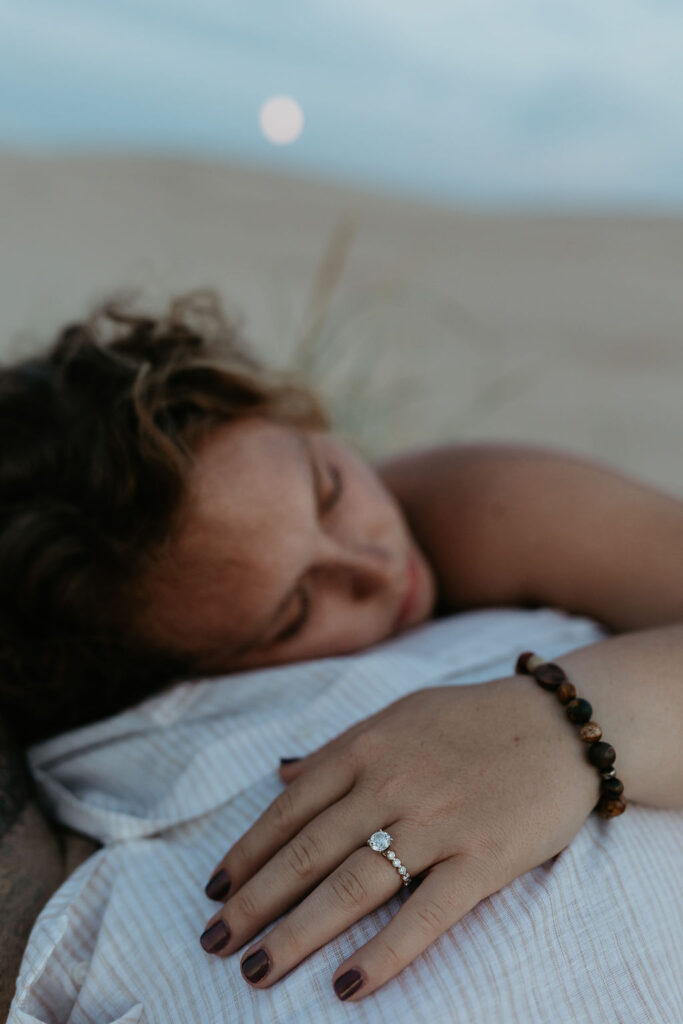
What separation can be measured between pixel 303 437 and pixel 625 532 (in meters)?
0.62

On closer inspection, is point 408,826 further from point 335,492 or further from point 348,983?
point 335,492

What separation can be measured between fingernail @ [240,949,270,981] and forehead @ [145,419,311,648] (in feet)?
2.07

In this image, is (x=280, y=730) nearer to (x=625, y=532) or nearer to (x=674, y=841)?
(x=674, y=841)

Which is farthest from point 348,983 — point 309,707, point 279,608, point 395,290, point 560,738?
point 395,290

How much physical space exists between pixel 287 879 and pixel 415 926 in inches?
6.2

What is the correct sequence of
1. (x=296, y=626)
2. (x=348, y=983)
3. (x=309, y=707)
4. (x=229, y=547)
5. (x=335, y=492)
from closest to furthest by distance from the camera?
1. (x=348, y=983)
2. (x=309, y=707)
3. (x=229, y=547)
4. (x=296, y=626)
5. (x=335, y=492)

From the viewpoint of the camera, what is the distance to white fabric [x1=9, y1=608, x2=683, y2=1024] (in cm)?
96

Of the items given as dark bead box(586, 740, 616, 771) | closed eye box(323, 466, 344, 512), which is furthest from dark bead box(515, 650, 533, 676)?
closed eye box(323, 466, 344, 512)

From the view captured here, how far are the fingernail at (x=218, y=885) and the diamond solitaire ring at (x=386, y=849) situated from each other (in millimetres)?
205

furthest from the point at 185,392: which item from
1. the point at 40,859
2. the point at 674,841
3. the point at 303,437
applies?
the point at 674,841

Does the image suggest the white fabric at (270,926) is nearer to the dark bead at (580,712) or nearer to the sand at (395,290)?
the dark bead at (580,712)

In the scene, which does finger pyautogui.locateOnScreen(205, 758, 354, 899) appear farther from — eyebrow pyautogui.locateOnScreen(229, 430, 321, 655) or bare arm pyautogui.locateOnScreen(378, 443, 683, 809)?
eyebrow pyautogui.locateOnScreen(229, 430, 321, 655)

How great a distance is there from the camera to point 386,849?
0.99m

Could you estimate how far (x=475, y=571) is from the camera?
73.6 inches
